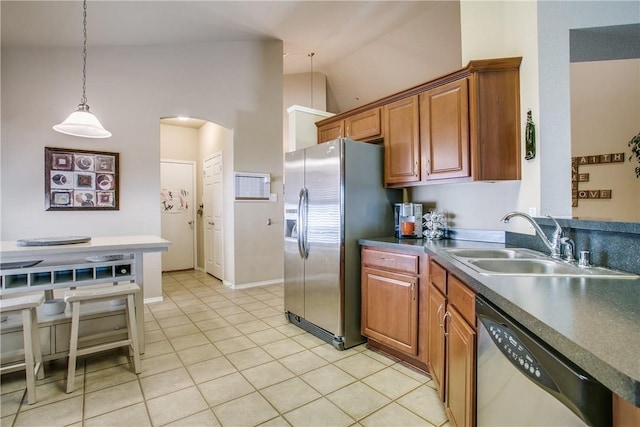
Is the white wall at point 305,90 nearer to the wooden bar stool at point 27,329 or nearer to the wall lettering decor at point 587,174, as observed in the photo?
the wall lettering decor at point 587,174

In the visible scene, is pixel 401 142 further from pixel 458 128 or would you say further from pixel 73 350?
pixel 73 350

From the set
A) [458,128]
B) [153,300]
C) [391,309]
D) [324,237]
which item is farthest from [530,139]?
[153,300]

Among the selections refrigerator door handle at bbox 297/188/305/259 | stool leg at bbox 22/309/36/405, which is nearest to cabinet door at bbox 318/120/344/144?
refrigerator door handle at bbox 297/188/305/259

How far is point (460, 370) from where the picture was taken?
4.89 ft

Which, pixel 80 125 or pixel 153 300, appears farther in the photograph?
pixel 153 300

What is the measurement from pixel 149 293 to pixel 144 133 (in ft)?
6.65

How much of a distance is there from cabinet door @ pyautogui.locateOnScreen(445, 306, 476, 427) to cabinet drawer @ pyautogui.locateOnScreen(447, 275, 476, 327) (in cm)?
3

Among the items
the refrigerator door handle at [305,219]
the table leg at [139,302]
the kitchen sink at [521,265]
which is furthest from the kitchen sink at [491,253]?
the table leg at [139,302]

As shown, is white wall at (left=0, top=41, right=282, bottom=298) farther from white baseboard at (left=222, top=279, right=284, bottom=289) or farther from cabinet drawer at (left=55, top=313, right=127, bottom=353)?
cabinet drawer at (left=55, top=313, right=127, bottom=353)

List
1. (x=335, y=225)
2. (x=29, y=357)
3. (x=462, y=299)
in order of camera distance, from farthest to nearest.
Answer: (x=335, y=225), (x=29, y=357), (x=462, y=299)

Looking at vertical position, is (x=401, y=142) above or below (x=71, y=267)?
above

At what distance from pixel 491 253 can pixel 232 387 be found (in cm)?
190

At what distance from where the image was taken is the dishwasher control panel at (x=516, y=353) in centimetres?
79

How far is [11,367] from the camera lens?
6.46ft
